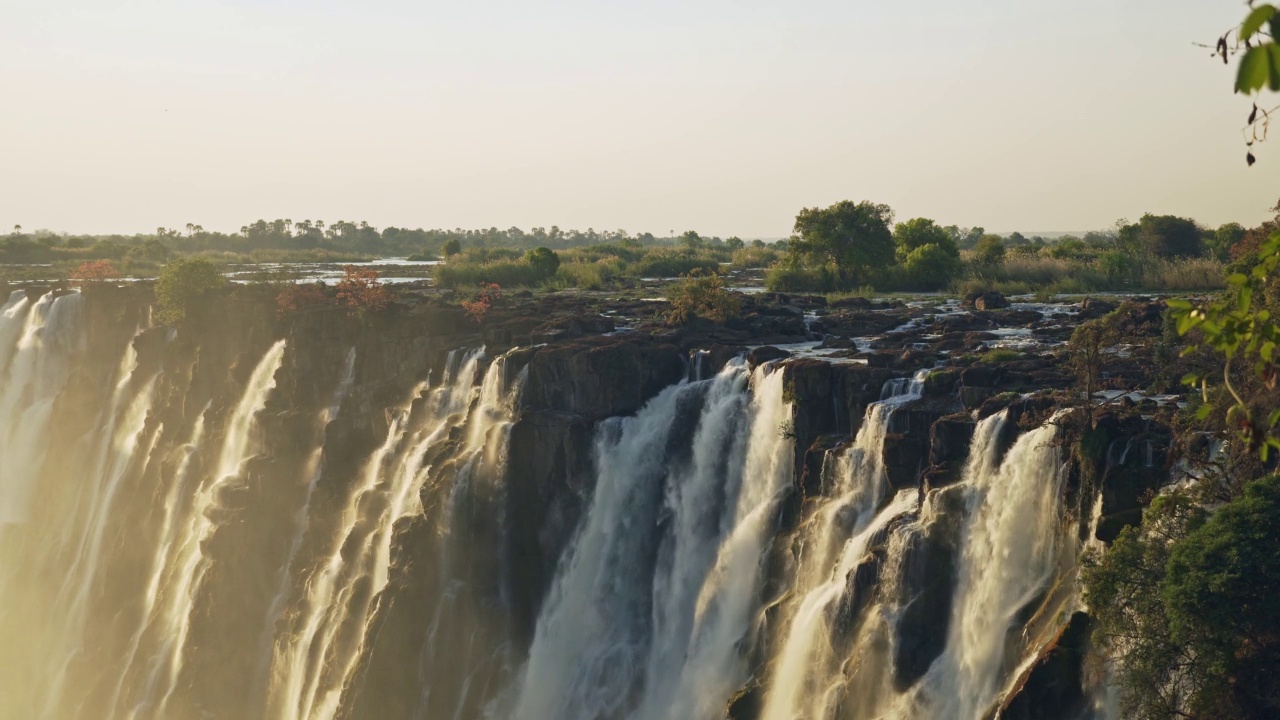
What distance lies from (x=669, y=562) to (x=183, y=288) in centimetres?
3913

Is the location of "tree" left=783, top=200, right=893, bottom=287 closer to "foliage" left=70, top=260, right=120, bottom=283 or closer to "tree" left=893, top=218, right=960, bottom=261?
"tree" left=893, top=218, right=960, bottom=261

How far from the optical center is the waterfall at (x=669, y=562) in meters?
37.2

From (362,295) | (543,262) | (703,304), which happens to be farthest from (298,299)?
(543,262)

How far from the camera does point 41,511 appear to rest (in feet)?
227

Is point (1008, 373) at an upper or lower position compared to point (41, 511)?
upper

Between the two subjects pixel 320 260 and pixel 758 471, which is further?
pixel 320 260

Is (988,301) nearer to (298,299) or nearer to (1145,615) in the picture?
(298,299)

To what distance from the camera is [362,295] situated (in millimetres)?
59000

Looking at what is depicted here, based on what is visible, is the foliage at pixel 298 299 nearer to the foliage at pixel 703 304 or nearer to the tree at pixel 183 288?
the tree at pixel 183 288

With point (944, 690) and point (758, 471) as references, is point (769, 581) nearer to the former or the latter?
point (758, 471)

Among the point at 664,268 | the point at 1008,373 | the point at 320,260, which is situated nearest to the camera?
the point at 1008,373

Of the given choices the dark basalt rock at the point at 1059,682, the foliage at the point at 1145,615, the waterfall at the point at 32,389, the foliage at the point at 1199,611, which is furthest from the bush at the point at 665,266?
the foliage at the point at 1199,611

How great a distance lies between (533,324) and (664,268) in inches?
1842

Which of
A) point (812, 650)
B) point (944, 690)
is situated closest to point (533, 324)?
point (812, 650)
